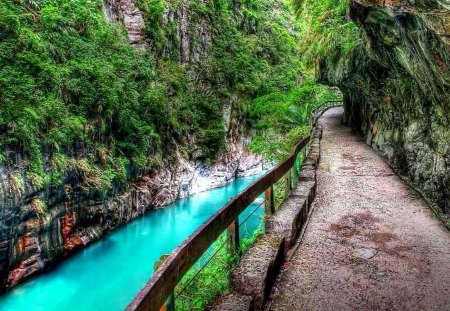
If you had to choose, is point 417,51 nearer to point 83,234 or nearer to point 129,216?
point 83,234

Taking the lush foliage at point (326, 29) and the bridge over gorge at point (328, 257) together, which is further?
the lush foliage at point (326, 29)

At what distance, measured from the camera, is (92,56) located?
18.5 metres

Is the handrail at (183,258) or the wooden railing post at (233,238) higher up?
the handrail at (183,258)

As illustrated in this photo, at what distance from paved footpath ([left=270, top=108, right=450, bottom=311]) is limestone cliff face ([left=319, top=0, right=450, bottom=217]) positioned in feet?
2.88

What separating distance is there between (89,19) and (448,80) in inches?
732

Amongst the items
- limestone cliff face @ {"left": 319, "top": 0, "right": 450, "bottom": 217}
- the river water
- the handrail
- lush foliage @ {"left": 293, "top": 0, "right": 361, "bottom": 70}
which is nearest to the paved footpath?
limestone cliff face @ {"left": 319, "top": 0, "right": 450, "bottom": 217}

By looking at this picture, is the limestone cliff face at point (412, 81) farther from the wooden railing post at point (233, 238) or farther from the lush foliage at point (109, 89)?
the lush foliage at point (109, 89)

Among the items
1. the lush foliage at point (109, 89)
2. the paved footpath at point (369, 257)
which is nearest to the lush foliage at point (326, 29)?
the paved footpath at point (369, 257)

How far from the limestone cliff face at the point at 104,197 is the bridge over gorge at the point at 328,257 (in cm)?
1127

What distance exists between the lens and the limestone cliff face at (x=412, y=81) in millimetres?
5418

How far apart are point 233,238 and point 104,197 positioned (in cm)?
1646

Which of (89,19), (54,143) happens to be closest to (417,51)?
(54,143)

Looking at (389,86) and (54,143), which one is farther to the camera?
(54,143)

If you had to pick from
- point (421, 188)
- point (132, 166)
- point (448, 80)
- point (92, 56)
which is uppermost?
point (92, 56)
